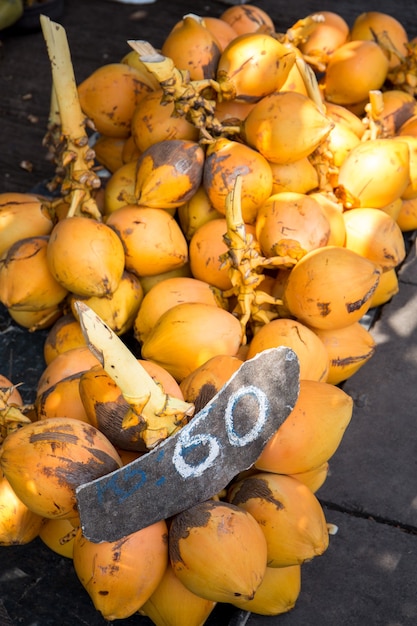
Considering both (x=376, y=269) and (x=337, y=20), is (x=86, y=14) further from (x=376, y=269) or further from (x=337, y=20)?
(x=376, y=269)

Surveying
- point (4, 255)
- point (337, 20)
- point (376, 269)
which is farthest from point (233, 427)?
point (337, 20)

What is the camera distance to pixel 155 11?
5.10 m

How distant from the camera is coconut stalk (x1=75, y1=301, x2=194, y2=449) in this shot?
1353mm

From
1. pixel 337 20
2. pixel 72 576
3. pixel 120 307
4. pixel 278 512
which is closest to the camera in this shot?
pixel 278 512

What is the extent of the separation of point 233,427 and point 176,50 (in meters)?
1.55

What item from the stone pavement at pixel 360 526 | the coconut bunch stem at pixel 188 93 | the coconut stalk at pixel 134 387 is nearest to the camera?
the coconut stalk at pixel 134 387

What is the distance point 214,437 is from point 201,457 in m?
0.05

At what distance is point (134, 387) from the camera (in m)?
1.48

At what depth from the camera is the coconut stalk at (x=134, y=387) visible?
1.35 meters

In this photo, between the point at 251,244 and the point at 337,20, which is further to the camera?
the point at 337,20

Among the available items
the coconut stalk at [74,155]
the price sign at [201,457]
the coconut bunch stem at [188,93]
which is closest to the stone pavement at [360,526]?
the price sign at [201,457]

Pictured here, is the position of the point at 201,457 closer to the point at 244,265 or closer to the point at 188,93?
the point at 244,265

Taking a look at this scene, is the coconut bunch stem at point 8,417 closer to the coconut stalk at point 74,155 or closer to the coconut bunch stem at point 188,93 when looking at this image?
the coconut stalk at point 74,155

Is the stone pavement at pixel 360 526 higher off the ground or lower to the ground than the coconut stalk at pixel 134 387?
lower
